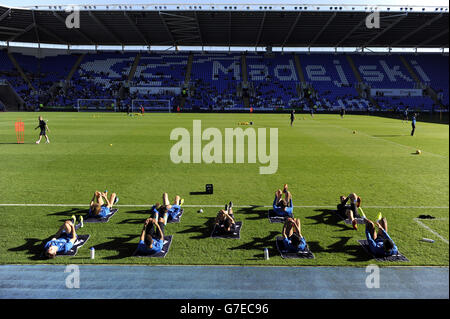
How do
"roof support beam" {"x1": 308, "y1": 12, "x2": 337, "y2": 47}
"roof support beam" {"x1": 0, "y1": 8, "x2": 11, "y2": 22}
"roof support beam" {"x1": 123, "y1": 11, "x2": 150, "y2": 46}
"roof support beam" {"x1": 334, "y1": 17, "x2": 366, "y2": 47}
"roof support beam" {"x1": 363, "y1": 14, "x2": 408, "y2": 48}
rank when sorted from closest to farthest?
"roof support beam" {"x1": 0, "y1": 8, "x2": 11, "y2": 22}, "roof support beam" {"x1": 363, "y1": 14, "x2": 408, "y2": 48}, "roof support beam" {"x1": 308, "y1": 12, "x2": 337, "y2": 47}, "roof support beam" {"x1": 123, "y1": 11, "x2": 150, "y2": 46}, "roof support beam" {"x1": 334, "y1": 17, "x2": 366, "y2": 47}

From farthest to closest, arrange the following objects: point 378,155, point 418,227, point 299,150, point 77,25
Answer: point 77,25, point 299,150, point 378,155, point 418,227

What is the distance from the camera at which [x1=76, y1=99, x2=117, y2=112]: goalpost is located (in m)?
62.7

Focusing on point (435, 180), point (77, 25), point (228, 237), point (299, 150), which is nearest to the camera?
point (228, 237)

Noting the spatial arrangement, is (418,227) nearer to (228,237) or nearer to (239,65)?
(228,237)

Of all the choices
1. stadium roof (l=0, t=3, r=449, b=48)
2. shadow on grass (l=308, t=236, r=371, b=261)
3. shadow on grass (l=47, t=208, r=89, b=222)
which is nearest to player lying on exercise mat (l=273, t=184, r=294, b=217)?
shadow on grass (l=308, t=236, r=371, b=261)

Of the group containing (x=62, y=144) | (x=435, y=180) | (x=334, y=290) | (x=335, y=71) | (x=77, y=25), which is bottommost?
(x=334, y=290)

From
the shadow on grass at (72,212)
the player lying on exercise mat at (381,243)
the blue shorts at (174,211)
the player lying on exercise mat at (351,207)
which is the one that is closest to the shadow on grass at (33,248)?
the shadow on grass at (72,212)

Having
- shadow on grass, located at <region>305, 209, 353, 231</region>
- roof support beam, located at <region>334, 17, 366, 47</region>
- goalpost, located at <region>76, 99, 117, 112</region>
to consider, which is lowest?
shadow on grass, located at <region>305, 209, 353, 231</region>

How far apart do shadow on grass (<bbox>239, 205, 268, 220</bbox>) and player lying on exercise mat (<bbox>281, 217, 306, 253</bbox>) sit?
→ 2259mm

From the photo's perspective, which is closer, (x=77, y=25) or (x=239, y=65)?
(x=77, y=25)

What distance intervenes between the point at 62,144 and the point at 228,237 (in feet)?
62.5

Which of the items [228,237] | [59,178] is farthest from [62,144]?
[228,237]

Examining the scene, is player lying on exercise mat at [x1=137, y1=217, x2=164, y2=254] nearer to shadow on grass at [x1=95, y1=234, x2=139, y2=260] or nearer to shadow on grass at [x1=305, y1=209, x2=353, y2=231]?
shadow on grass at [x1=95, y1=234, x2=139, y2=260]

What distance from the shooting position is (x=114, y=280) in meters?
6.64
